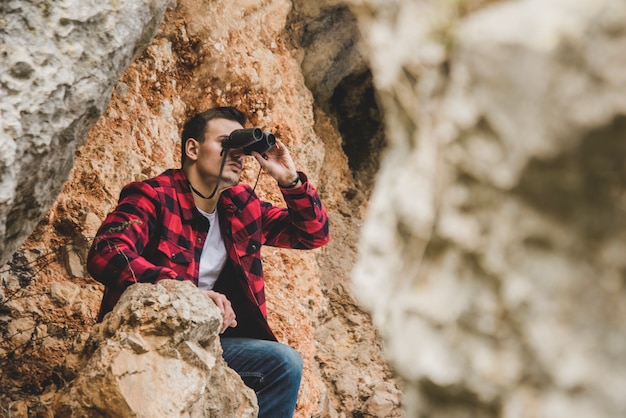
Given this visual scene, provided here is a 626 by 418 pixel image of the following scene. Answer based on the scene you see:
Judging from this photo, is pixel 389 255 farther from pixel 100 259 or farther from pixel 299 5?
pixel 299 5

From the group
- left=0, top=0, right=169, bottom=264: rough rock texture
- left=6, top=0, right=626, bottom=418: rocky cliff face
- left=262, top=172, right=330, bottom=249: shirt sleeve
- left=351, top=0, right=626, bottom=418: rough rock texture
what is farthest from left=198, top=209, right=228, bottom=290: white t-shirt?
left=351, top=0, right=626, bottom=418: rough rock texture

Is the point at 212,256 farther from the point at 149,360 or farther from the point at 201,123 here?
the point at 149,360

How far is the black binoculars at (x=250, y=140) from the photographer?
253 cm

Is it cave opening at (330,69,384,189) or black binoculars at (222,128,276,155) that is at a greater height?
cave opening at (330,69,384,189)

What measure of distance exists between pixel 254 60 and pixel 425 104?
8.92 feet

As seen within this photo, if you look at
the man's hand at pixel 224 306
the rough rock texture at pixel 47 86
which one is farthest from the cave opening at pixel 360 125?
the rough rock texture at pixel 47 86

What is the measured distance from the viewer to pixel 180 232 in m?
2.48

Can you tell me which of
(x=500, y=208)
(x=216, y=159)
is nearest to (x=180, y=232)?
(x=216, y=159)

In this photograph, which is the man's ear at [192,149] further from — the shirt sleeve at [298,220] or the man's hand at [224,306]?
the man's hand at [224,306]

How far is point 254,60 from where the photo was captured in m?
3.59

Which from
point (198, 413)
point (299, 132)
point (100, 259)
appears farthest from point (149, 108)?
point (198, 413)

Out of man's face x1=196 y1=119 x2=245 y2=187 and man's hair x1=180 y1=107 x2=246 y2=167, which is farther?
man's hair x1=180 y1=107 x2=246 y2=167

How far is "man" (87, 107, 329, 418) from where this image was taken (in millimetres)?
2240

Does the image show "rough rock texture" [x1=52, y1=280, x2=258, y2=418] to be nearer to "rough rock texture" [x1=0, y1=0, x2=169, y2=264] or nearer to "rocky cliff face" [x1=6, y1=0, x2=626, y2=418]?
"rough rock texture" [x1=0, y1=0, x2=169, y2=264]
